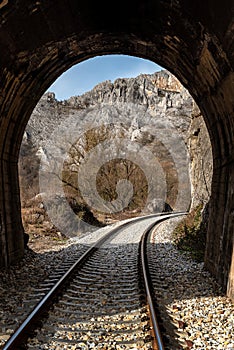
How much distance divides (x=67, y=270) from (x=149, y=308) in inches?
118

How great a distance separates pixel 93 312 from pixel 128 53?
242 inches

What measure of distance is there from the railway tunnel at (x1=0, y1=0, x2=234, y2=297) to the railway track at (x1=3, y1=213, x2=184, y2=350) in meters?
1.60

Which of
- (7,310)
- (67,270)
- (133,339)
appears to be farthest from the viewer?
(67,270)

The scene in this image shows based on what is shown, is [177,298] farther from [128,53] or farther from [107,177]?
[107,177]

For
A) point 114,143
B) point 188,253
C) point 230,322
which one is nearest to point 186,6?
point 230,322

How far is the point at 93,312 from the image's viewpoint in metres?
5.20

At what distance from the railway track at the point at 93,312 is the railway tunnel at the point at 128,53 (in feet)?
5.26

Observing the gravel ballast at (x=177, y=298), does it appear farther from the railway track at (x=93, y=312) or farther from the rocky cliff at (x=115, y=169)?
the rocky cliff at (x=115, y=169)

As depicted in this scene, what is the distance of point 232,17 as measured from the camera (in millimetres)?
4293

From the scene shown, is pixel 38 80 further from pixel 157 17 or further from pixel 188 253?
pixel 188 253

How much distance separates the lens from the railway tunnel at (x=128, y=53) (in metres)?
5.17

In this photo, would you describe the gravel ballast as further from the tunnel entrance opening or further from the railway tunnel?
the tunnel entrance opening

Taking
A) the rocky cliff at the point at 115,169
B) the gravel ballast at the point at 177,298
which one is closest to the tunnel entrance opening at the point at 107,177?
the rocky cliff at the point at 115,169

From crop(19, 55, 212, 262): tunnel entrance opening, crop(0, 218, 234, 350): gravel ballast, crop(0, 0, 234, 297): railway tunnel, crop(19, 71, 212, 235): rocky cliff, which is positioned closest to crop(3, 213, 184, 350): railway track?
crop(0, 218, 234, 350): gravel ballast
